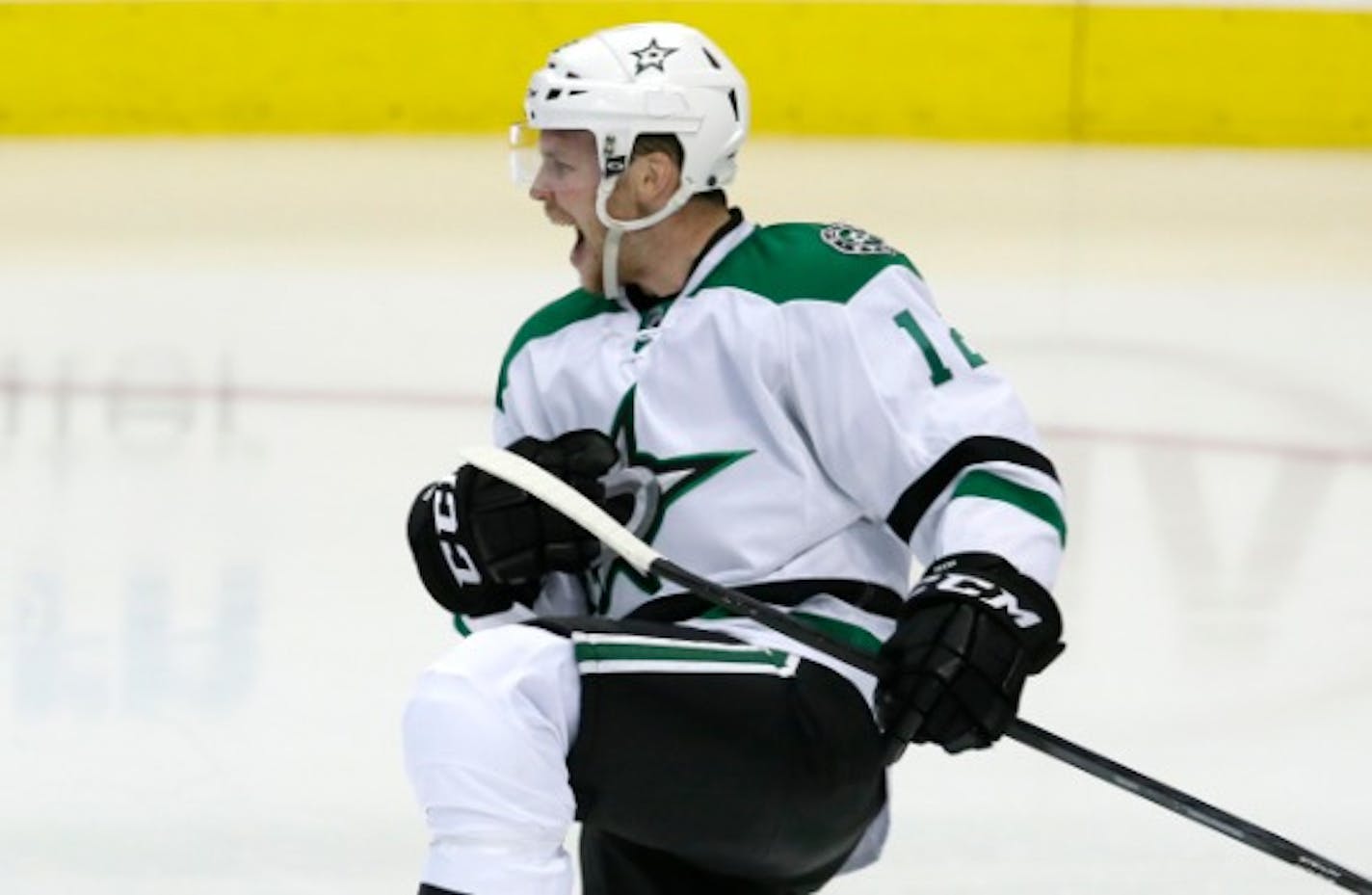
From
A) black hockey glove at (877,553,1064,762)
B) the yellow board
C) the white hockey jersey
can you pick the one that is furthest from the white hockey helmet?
the yellow board

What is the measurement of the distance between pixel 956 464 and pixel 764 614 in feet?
0.72

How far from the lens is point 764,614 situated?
8.20 ft

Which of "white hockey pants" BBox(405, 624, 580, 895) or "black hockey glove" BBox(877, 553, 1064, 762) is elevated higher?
"black hockey glove" BBox(877, 553, 1064, 762)

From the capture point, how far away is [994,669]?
2.39 metres

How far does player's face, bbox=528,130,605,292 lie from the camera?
2709 mm

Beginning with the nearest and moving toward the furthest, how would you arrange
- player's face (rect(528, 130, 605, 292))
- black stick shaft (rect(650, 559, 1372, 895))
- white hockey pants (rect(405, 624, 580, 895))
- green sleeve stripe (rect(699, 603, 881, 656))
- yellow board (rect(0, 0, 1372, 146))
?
white hockey pants (rect(405, 624, 580, 895))
black stick shaft (rect(650, 559, 1372, 895))
green sleeve stripe (rect(699, 603, 881, 656))
player's face (rect(528, 130, 605, 292))
yellow board (rect(0, 0, 1372, 146))

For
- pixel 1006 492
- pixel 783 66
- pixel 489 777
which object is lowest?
pixel 489 777

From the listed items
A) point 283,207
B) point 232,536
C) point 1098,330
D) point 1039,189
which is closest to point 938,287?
point 1098,330

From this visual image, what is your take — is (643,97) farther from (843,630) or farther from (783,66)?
(783,66)

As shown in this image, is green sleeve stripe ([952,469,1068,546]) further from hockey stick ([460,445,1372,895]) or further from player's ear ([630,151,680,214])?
player's ear ([630,151,680,214])

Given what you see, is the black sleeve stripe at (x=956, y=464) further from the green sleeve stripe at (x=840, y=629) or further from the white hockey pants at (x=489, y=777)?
the white hockey pants at (x=489, y=777)

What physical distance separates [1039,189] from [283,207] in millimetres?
2165

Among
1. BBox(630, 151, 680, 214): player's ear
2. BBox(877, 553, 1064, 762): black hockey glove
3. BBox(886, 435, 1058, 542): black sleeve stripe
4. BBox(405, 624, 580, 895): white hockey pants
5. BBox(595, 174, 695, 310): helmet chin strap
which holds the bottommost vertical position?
BBox(405, 624, 580, 895): white hockey pants

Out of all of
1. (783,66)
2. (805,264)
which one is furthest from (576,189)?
(783,66)
